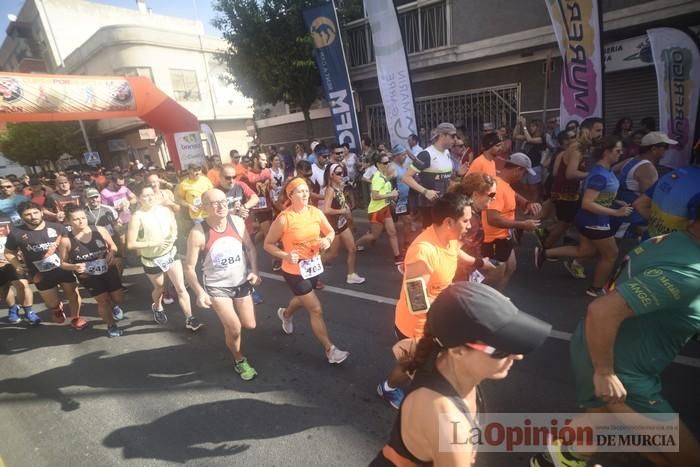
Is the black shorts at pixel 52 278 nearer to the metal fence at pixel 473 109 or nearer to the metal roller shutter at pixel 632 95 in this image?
the metal fence at pixel 473 109

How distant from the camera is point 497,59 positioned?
11.3 meters

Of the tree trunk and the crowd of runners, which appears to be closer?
the crowd of runners

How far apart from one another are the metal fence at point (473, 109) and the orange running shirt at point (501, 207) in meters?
7.41

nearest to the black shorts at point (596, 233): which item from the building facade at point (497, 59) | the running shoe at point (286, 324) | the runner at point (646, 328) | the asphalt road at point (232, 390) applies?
the asphalt road at point (232, 390)

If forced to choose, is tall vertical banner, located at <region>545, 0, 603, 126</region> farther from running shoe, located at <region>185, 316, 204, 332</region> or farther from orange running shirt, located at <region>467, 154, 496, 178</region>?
running shoe, located at <region>185, 316, 204, 332</region>

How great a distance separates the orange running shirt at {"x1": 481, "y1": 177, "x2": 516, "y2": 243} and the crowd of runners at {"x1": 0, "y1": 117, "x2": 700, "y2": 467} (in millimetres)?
15

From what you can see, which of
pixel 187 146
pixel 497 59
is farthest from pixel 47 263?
pixel 497 59

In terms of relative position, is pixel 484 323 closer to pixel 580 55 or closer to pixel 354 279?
pixel 354 279

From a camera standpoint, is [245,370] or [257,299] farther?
[257,299]

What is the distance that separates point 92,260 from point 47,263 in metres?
1.06

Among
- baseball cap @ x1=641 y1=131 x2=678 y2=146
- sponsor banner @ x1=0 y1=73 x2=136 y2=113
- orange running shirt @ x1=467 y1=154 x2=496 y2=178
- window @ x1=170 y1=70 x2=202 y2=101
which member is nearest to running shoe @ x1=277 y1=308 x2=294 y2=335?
orange running shirt @ x1=467 y1=154 x2=496 y2=178

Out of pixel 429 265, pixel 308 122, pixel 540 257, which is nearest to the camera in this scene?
pixel 429 265

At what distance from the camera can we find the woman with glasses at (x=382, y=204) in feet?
18.9

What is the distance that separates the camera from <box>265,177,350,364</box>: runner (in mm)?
3494
